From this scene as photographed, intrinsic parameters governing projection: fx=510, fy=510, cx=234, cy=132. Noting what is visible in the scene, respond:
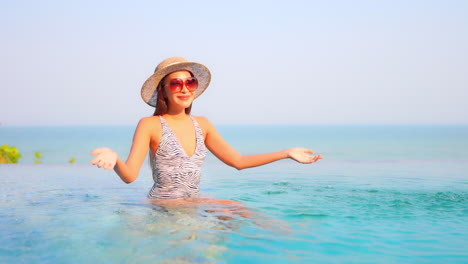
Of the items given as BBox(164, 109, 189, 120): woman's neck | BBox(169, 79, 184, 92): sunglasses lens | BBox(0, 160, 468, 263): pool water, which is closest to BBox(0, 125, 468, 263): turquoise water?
BBox(0, 160, 468, 263): pool water

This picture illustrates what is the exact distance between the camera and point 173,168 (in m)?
4.71

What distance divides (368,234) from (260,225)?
83cm

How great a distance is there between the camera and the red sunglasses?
183 inches

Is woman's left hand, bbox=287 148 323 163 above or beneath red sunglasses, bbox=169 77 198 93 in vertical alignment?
beneath

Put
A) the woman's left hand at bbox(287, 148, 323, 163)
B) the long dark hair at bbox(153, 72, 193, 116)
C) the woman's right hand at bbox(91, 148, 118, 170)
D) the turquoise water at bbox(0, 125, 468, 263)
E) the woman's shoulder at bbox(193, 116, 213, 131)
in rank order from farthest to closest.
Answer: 1. the woman's shoulder at bbox(193, 116, 213, 131)
2. the long dark hair at bbox(153, 72, 193, 116)
3. the woman's left hand at bbox(287, 148, 323, 163)
4. the woman's right hand at bbox(91, 148, 118, 170)
5. the turquoise water at bbox(0, 125, 468, 263)

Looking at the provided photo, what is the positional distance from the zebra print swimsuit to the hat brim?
28cm

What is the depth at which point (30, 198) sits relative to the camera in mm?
5797

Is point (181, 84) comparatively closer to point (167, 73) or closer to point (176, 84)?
point (176, 84)

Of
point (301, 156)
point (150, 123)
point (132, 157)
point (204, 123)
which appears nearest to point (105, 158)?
point (132, 157)

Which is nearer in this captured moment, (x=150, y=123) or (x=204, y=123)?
(x=150, y=123)

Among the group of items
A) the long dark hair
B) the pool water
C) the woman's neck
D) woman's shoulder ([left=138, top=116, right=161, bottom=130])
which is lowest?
the pool water

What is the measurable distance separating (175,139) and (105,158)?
48.9 inches

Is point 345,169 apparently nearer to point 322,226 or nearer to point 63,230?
point 322,226

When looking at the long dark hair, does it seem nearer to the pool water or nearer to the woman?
the woman
